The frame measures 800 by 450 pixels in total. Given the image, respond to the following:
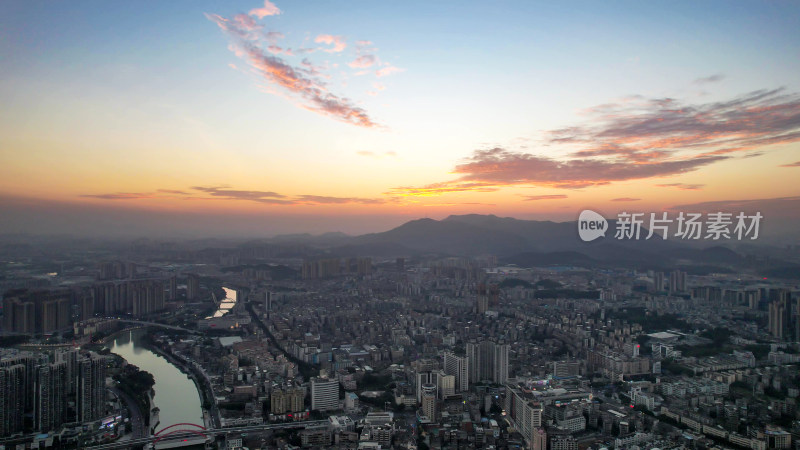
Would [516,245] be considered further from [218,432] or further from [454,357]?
[218,432]

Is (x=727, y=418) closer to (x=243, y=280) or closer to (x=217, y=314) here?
(x=217, y=314)

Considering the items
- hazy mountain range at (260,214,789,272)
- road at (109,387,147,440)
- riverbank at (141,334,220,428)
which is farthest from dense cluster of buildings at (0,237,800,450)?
hazy mountain range at (260,214,789,272)

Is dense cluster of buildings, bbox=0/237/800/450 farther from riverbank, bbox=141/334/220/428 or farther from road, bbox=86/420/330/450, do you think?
road, bbox=86/420/330/450

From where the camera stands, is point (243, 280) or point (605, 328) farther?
point (243, 280)

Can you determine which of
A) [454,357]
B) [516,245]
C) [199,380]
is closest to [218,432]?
[199,380]

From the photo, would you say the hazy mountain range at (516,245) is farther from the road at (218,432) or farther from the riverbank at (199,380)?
the road at (218,432)

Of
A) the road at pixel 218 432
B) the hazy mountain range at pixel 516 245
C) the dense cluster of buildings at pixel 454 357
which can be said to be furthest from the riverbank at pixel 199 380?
the hazy mountain range at pixel 516 245

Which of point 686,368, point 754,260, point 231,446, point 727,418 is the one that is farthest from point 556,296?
point 231,446

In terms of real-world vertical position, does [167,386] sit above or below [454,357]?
below
